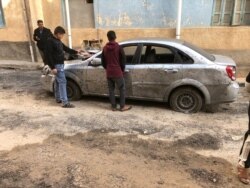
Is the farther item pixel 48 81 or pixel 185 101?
pixel 48 81

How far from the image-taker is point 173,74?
225 inches

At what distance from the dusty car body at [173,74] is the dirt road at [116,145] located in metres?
0.36

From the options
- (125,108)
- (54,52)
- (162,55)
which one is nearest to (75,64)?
(54,52)

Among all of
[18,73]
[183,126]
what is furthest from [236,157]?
[18,73]

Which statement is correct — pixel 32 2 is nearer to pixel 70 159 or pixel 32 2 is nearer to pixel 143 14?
pixel 143 14

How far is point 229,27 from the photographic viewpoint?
31.4 ft

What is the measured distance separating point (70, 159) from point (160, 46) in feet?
9.99

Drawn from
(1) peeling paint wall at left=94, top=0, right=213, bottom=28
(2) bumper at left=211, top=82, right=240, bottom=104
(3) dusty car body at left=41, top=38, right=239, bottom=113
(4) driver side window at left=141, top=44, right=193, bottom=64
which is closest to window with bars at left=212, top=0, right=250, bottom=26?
(1) peeling paint wall at left=94, top=0, right=213, bottom=28

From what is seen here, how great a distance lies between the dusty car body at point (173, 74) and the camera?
557cm

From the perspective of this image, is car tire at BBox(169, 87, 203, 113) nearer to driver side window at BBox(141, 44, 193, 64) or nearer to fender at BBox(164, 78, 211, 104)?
fender at BBox(164, 78, 211, 104)

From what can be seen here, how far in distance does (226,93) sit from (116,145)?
2527 millimetres

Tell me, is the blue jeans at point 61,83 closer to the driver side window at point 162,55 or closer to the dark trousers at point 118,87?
the dark trousers at point 118,87

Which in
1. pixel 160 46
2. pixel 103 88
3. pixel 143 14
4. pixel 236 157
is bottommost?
pixel 236 157

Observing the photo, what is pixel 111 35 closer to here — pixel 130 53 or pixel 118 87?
pixel 130 53
